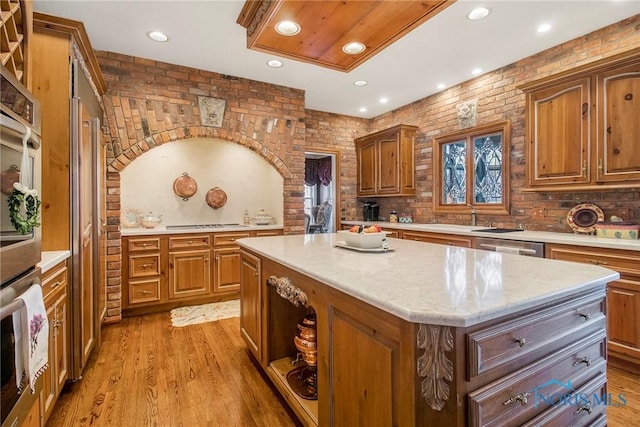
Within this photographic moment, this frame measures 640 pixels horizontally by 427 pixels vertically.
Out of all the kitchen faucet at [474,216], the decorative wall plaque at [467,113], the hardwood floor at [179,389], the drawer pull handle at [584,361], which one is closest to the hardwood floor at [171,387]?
the hardwood floor at [179,389]

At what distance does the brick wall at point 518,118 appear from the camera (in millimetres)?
2838

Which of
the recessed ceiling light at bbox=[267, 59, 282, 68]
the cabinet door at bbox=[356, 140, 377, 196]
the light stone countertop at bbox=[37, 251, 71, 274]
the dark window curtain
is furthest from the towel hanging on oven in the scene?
the dark window curtain

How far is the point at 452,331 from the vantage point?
911 mm

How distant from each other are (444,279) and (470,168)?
11.0 feet

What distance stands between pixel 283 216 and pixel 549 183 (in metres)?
3.03

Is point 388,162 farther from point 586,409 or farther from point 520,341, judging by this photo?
point 520,341

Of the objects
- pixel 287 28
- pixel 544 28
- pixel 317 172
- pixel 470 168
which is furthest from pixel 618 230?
pixel 317 172

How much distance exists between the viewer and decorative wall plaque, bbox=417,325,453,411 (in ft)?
2.99

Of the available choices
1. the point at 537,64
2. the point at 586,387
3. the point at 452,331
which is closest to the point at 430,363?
the point at 452,331

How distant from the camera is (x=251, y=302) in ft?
7.62

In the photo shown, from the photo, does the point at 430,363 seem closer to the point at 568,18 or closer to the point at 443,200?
the point at 568,18

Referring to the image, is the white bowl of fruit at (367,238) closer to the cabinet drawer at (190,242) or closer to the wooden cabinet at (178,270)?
the wooden cabinet at (178,270)

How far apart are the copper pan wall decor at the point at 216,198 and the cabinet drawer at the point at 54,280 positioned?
266 cm

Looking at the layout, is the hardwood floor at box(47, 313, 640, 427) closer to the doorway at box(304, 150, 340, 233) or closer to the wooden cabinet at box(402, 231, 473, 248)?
the wooden cabinet at box(402, 231, 473, 248)
